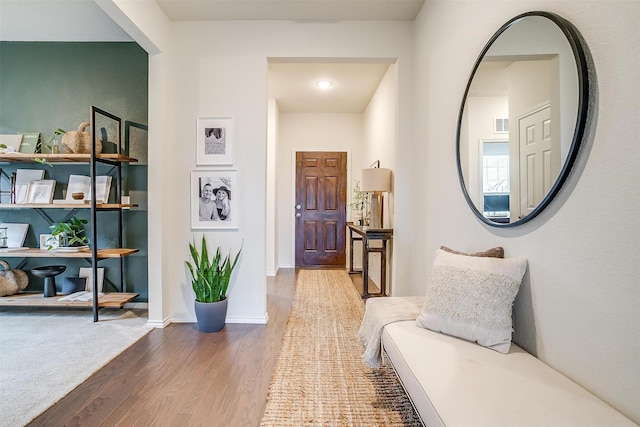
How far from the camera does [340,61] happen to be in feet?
9.30

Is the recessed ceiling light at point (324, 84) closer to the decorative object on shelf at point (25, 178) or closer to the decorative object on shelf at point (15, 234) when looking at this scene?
the decorative object on shelf at point (25, 178)

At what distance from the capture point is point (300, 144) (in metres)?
5.36

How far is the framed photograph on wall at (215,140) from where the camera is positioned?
9.07 ft

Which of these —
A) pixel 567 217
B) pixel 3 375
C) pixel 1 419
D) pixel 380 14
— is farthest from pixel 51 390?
pixel 380 14

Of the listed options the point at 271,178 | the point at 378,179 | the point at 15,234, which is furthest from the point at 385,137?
the point at 15,234

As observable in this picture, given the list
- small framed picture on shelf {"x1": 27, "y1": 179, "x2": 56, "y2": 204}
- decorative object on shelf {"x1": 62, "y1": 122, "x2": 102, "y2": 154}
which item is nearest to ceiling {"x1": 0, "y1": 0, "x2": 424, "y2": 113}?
decorative object on shelf {"x1": 62, "y1": 122, "x2": 102, "y2": 154}

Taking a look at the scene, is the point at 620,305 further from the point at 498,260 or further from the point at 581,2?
the point at 581,2

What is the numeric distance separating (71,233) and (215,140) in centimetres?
170

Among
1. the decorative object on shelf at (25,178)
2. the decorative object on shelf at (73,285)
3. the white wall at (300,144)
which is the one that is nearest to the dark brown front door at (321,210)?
the white wall at (300,144)

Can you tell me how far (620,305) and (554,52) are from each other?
0.94 meters

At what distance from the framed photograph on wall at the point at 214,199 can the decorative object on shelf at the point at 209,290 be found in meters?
0.22

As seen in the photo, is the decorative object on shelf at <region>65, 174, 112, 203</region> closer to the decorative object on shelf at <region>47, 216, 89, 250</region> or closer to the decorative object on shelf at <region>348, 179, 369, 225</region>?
the decorative object on shelf at <region>47, 216, 89, 250</region>

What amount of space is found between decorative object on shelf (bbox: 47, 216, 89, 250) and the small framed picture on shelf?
270 mm

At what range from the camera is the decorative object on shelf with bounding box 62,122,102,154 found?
2874 millimetres
